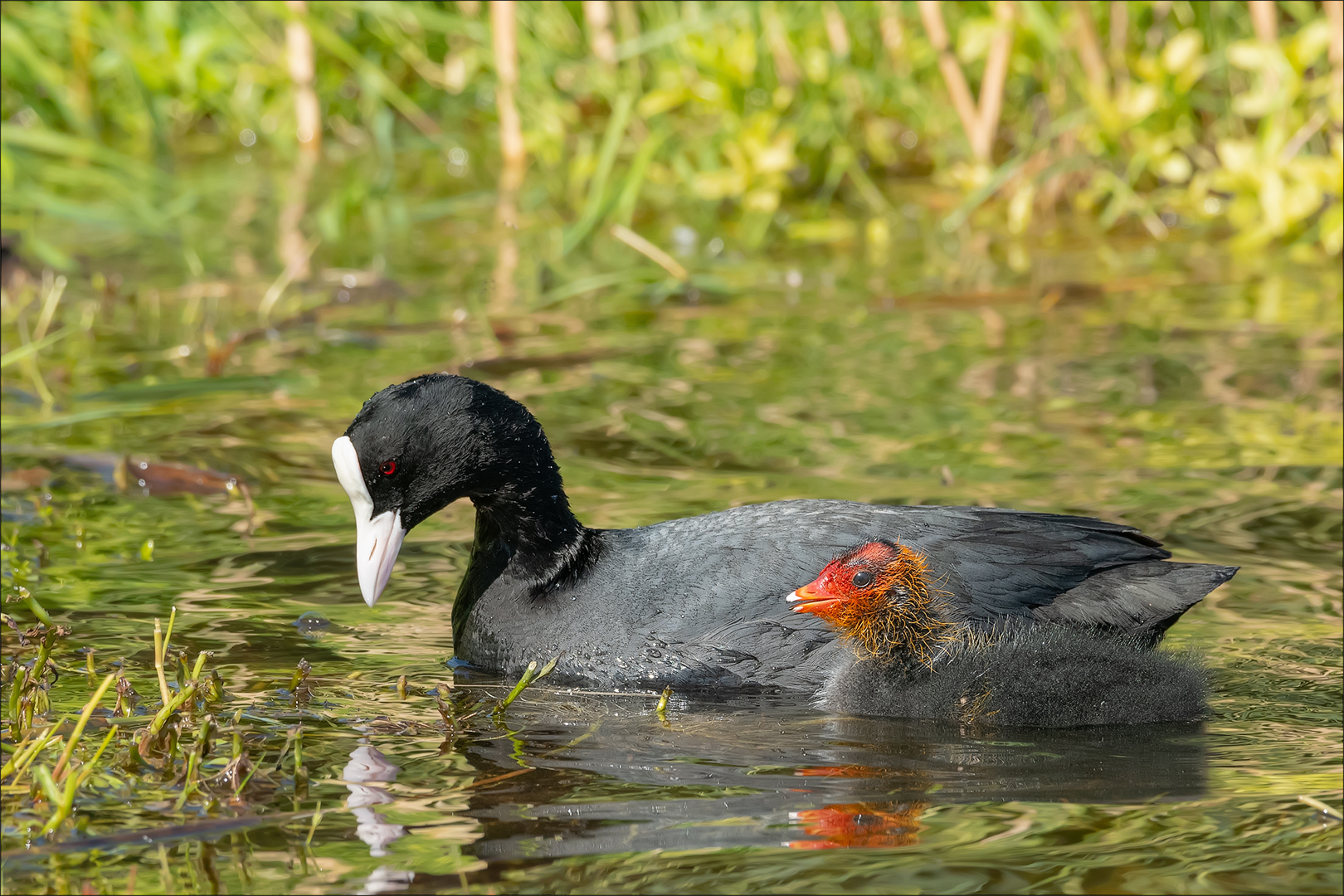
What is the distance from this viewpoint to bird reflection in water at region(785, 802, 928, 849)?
8.03ft

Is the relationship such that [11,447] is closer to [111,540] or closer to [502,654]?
[111,540]

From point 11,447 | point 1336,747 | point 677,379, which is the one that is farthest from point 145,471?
point 1336,747

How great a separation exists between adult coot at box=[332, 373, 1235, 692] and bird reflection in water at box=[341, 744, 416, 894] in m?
0.50

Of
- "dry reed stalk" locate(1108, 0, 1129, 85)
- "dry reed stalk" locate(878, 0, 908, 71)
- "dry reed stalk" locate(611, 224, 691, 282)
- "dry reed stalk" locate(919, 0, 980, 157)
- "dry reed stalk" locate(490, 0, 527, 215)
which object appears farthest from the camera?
"dry reed stalk" locate(490, 0, 527, 215)

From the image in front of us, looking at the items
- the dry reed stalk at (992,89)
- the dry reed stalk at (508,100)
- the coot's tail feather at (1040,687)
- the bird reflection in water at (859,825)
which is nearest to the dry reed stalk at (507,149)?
the dry reed stalk at (508,100)

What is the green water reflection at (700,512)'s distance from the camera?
2430 mm

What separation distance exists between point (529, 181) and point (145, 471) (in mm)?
3977

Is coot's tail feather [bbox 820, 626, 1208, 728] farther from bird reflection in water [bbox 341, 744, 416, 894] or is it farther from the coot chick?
bird reflection in water [bbox 341, 744, 416, 894]

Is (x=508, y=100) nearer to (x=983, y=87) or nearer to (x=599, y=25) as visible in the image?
(x=599, y=25)

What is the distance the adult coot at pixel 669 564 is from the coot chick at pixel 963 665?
3.5 inches

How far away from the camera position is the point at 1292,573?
145 inches

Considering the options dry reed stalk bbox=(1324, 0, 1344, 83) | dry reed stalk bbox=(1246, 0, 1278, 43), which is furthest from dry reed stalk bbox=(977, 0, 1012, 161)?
dry reed stalk bbox=(1324, 0, 1344, 83)

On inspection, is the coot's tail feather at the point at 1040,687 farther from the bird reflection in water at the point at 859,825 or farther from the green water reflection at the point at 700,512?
the bird reflection in water at the point at 859,825

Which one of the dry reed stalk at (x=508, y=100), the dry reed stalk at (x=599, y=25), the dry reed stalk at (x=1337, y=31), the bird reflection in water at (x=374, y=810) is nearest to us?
the bird reflection in water at (x=374, y=810)
